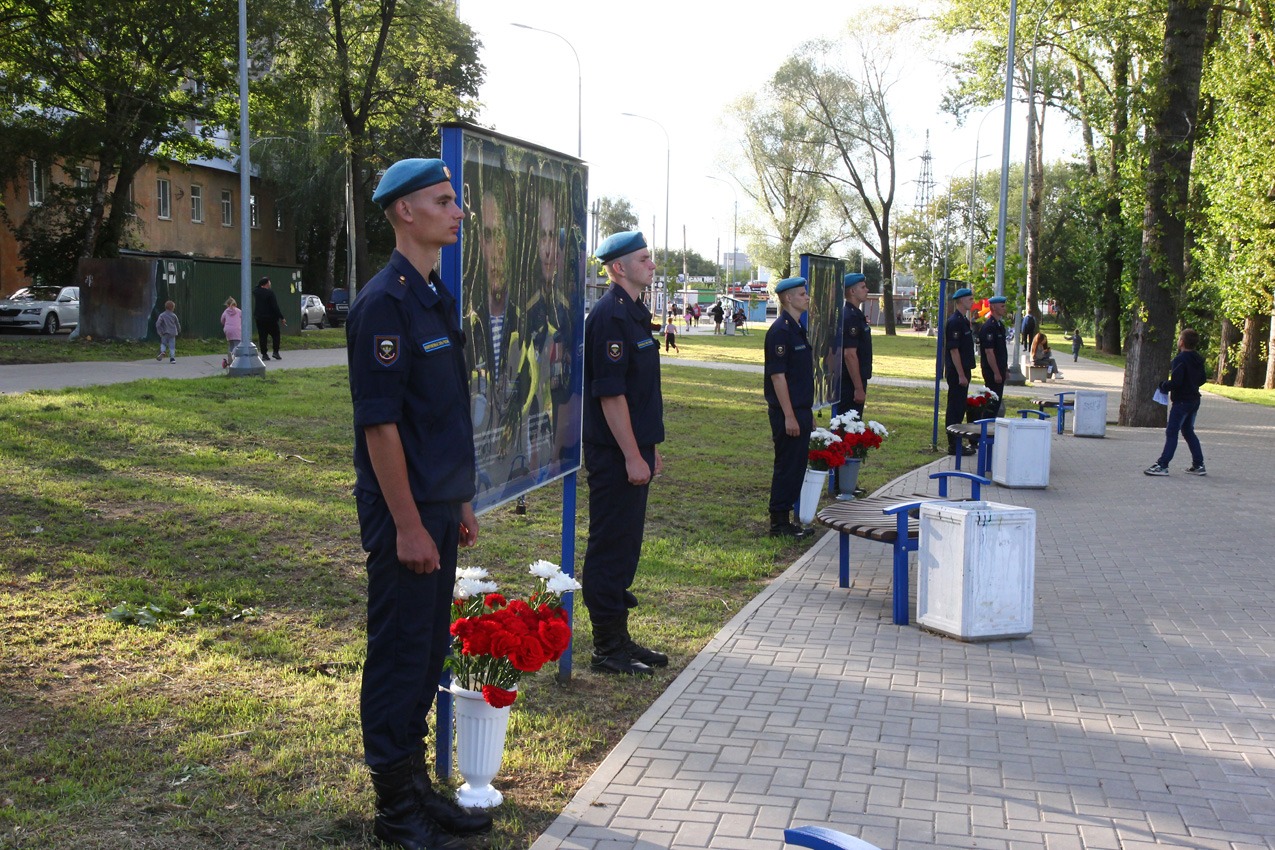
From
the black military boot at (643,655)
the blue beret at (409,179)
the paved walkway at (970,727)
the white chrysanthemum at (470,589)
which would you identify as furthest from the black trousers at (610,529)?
the blue beret at (409,179)

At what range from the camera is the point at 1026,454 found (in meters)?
13.2

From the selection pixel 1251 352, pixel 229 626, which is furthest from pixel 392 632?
pixel 1251 352

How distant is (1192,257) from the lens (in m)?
35.1

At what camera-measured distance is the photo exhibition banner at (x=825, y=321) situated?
1139cm

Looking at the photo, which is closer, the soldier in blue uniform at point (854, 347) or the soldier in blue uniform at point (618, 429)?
the soldier in blue uniform at point (618, 429)

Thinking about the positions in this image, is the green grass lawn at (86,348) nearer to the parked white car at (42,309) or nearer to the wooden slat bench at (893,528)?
the parked white car at (42,309)

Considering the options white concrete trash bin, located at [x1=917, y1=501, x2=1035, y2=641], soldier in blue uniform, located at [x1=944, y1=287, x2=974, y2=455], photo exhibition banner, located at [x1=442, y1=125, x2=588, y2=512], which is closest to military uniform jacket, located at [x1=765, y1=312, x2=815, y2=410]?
white concrete trash bin, located at [x1=917, y1=501, x2=1035, y2=641]

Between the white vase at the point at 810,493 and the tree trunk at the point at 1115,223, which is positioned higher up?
the tree trunk at the point at 1115,223

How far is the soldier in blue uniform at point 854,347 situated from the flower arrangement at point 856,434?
3.51 feet

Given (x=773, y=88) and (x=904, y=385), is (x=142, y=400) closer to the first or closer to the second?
(x=904, y=385)

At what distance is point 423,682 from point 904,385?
87.6 feet

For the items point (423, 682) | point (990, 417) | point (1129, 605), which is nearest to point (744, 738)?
point (423, 682)

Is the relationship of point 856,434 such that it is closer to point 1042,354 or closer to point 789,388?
point 789,388

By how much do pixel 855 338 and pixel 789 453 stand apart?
3.62m
